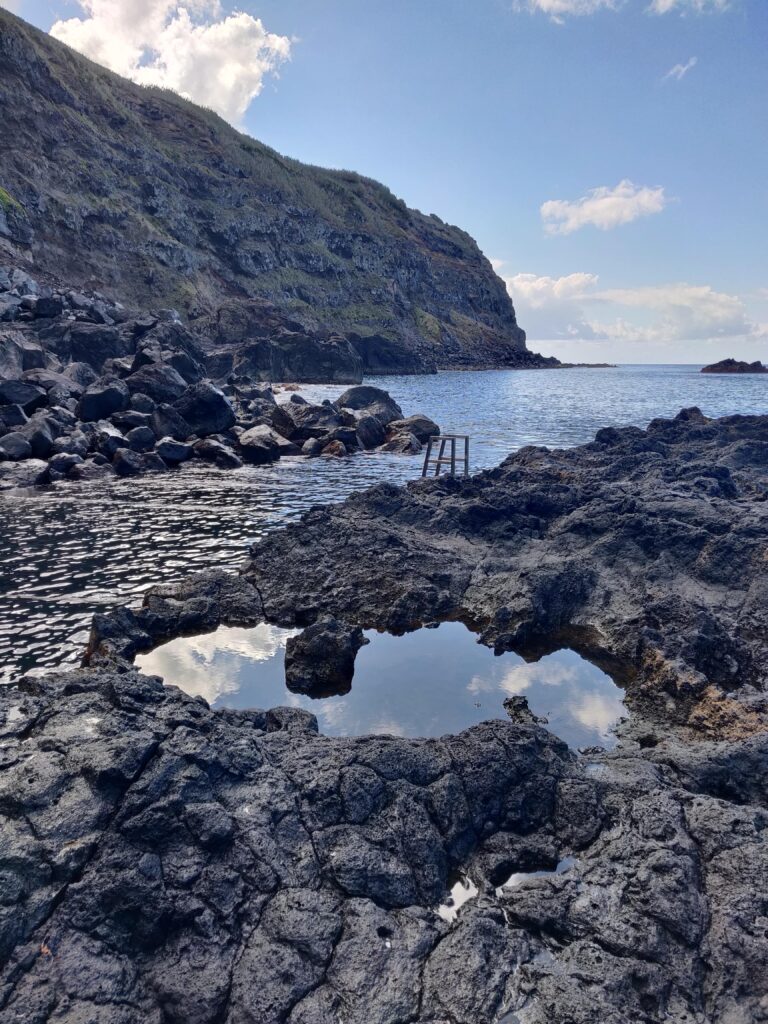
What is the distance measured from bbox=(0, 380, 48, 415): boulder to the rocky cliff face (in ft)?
129

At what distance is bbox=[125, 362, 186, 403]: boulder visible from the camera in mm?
35500

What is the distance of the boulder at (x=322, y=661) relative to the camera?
36.2ft

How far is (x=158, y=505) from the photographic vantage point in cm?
2316

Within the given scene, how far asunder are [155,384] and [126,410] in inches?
121

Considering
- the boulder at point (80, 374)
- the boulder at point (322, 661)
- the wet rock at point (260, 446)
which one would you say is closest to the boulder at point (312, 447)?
the wet rock at point (260, 446)

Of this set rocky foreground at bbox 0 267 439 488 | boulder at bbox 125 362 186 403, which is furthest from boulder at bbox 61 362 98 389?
boulder at bbox 125 362 186 403

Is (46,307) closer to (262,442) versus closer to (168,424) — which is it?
(168,424)

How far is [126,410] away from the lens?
33.2 meters

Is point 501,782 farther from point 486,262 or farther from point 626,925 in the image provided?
point 486,262

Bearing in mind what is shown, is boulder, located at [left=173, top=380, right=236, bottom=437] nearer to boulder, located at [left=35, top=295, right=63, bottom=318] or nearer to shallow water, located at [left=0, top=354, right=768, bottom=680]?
shallow water, located at [left=0, top=354, right=768, bottom=680]

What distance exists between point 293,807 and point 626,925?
3076 millimetres

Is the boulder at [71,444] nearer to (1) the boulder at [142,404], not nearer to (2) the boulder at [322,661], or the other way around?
(1) the boulder at [142,404]

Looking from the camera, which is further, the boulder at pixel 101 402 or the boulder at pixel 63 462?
the boulder at pixel 101 402

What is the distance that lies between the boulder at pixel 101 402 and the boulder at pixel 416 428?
16897 mm
